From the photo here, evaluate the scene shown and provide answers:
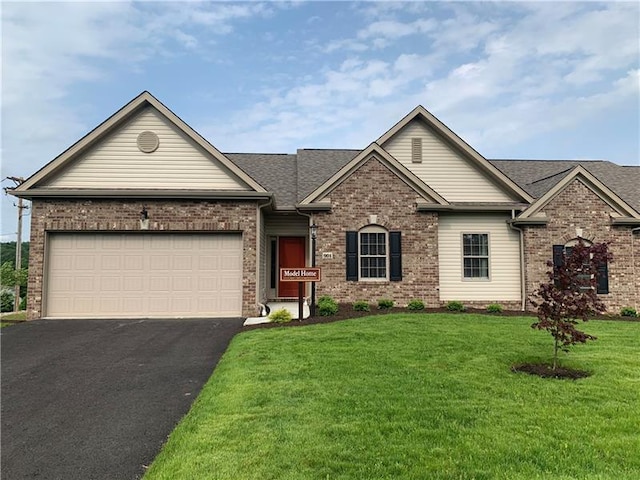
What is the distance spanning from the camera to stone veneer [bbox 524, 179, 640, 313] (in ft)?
47.0

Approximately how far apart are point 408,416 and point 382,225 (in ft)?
32.0

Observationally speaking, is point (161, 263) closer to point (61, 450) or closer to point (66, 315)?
point (66, 315)

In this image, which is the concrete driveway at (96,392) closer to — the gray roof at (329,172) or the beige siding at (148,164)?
the beige siding at (148,164)

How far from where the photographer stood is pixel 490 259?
14.8 metres

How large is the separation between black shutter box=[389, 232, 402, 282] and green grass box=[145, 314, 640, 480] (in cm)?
560

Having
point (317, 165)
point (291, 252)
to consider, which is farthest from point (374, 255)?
point (317, 165)

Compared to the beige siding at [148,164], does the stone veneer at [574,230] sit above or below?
below

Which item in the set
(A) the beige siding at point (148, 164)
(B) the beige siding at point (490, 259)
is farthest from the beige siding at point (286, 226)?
(B) the beige siding at point (490, 259)

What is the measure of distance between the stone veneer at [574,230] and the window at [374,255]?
15.0 ft

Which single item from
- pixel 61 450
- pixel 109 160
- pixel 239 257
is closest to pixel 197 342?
pixel 239 257

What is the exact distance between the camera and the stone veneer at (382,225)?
13.9 meters

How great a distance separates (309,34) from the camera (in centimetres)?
1273

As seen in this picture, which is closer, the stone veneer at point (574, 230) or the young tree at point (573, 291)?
the young tree at point (573, 291)

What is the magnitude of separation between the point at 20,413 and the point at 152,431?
2034 millimetres
